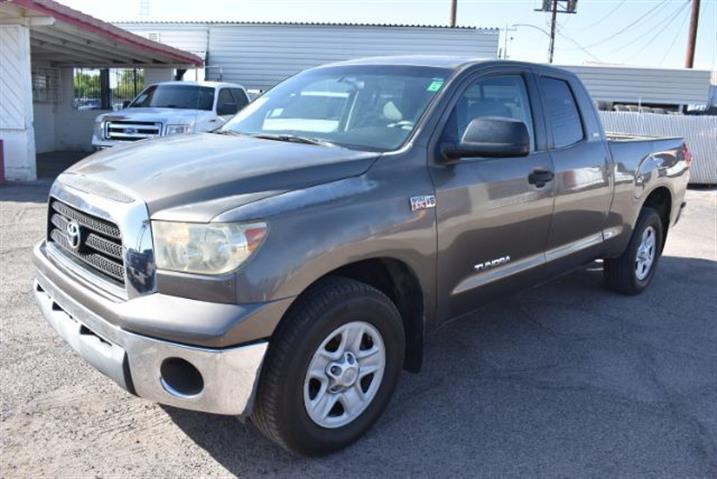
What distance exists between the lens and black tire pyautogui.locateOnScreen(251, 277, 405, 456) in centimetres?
284

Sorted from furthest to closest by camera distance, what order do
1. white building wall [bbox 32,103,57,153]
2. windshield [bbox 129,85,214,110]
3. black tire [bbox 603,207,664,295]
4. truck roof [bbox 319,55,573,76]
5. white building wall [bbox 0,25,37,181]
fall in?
1. white building wall [bbox 32,103,57,153]
2. windshield [bbox 129,85,214,110]
3. white building wall [bbox 0,25,37,181]
4. black tire [bbox 603,207,664,295]
5. truck roof [bbox 319,55,573,76]

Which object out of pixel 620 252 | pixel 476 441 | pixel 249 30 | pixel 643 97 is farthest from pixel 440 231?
pixel 643 97

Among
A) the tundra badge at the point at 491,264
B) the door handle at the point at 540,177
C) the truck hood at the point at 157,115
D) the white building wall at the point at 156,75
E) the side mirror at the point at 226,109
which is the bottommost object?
the tundra badge at the point at 491,264

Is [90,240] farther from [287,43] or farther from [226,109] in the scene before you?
[287,43]

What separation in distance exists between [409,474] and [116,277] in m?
1.60

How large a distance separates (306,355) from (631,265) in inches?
156

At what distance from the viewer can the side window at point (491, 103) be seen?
3812 millimetres

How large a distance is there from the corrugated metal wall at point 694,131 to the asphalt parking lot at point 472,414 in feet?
35.5

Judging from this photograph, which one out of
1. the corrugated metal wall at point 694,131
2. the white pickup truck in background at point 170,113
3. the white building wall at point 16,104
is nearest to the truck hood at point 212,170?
the white pickup truck in background at point 170,113

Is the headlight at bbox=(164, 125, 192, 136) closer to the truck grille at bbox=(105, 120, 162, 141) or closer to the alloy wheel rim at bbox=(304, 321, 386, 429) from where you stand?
the truck grille at bbox=(105, 120, 162, 141)

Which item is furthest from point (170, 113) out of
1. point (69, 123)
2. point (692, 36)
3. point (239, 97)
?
point (692, 36)

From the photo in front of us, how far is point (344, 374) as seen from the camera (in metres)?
3.13

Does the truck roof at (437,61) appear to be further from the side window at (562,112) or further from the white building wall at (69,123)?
the white building wall at (69,123)

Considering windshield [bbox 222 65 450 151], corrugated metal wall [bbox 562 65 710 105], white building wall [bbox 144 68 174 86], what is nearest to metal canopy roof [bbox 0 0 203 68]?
white building wall [bbox 144 68 174 86]
